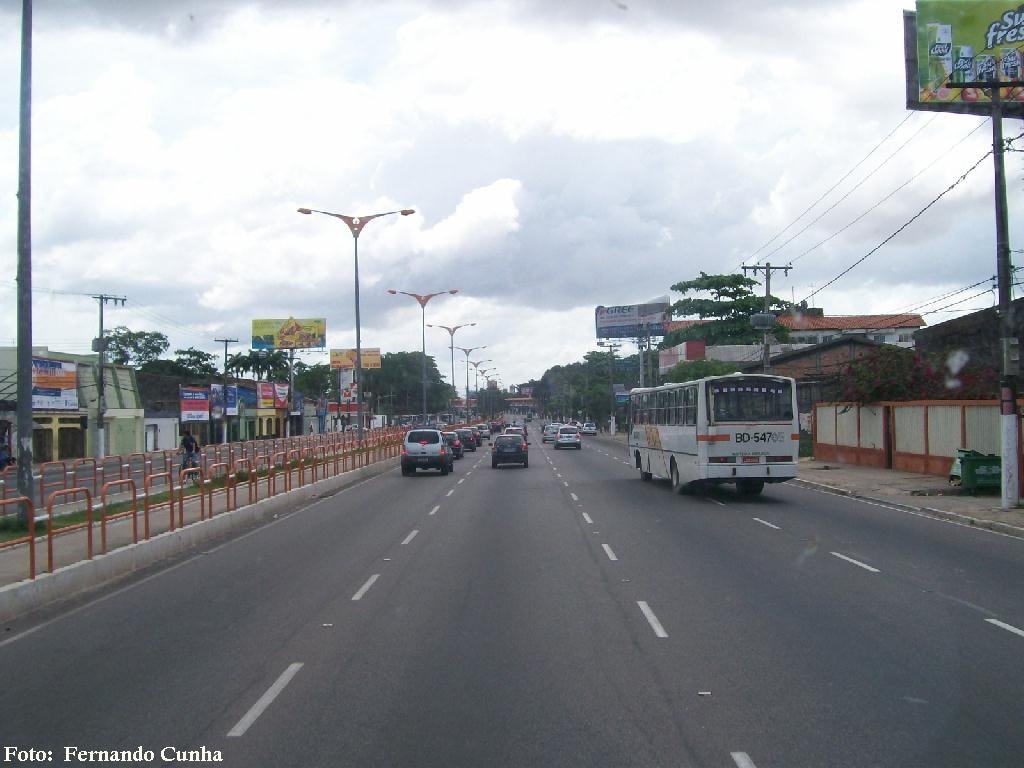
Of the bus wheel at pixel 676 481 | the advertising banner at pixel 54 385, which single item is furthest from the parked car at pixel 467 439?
the bus wheel at pixel 676 481

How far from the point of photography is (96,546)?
15.0 meters

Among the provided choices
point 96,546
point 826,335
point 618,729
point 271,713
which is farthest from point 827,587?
point 826,335

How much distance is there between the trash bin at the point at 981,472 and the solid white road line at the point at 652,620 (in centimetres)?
1600

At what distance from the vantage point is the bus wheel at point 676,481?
87.5ft

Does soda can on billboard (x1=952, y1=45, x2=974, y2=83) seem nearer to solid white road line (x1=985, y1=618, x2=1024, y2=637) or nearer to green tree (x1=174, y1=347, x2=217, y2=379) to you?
solid white road line (x1=985, y1=618, x2=1024, y2=637)

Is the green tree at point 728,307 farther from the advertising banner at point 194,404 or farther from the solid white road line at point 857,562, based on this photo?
the solid white road line at point 857,562

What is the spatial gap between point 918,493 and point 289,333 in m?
71.4

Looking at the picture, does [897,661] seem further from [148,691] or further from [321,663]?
[148,691]

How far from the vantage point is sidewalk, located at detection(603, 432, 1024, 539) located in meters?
19.2

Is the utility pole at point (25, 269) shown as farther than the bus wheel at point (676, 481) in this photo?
No

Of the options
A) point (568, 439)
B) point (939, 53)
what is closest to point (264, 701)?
point (939, 53)

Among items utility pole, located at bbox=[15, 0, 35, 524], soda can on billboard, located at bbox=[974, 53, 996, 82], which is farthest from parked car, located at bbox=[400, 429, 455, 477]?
soda can on billboard, located at bbox=[974, 53, 996, 82]

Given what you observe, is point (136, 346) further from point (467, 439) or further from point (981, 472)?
point (981, 472)

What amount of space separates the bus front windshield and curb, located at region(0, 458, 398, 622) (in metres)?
10.9
